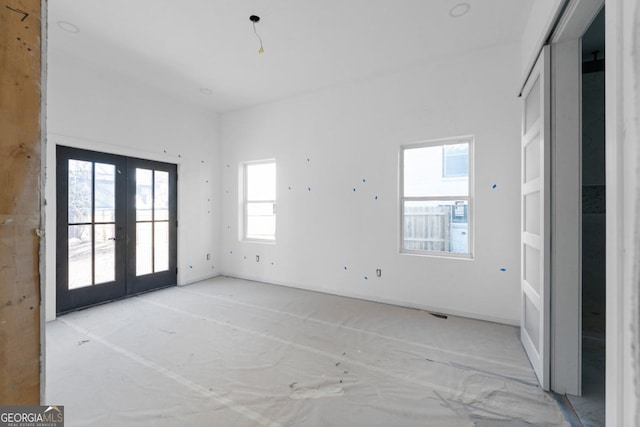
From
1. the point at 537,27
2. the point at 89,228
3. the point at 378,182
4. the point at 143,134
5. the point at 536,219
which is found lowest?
the point at 89,228

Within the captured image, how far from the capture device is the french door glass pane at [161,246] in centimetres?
415

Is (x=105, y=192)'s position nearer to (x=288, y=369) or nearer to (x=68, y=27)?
(x=68, y=27)

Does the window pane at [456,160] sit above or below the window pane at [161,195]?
above

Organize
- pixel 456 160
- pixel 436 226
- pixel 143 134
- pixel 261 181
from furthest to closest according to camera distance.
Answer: pixel 261 181, pixel 143 134, pixel 436 226, pixel 456 160

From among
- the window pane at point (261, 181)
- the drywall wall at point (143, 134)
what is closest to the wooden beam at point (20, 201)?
the drywall wall at point (143, 134)

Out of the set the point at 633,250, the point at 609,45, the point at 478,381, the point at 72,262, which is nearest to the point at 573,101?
the point at 609,45

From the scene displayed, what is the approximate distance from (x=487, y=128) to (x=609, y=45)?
2319 mm

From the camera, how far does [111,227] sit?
3.61 meters

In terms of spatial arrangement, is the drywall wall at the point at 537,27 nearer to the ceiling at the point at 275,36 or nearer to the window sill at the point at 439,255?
the ceiling at the point at 275,36

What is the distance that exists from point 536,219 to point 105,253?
479cm

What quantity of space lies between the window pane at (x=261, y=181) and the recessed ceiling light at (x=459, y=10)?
315 cm

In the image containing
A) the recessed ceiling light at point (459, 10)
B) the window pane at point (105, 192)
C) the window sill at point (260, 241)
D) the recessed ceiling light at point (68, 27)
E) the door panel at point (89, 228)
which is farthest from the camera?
the window sill at point (260, 241)

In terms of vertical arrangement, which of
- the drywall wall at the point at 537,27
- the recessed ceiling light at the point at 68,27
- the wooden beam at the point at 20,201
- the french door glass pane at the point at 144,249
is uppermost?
the recessed ceiling light at the point at 68,27

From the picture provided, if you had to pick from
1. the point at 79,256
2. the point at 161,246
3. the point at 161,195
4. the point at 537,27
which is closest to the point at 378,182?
the point at 537,27
